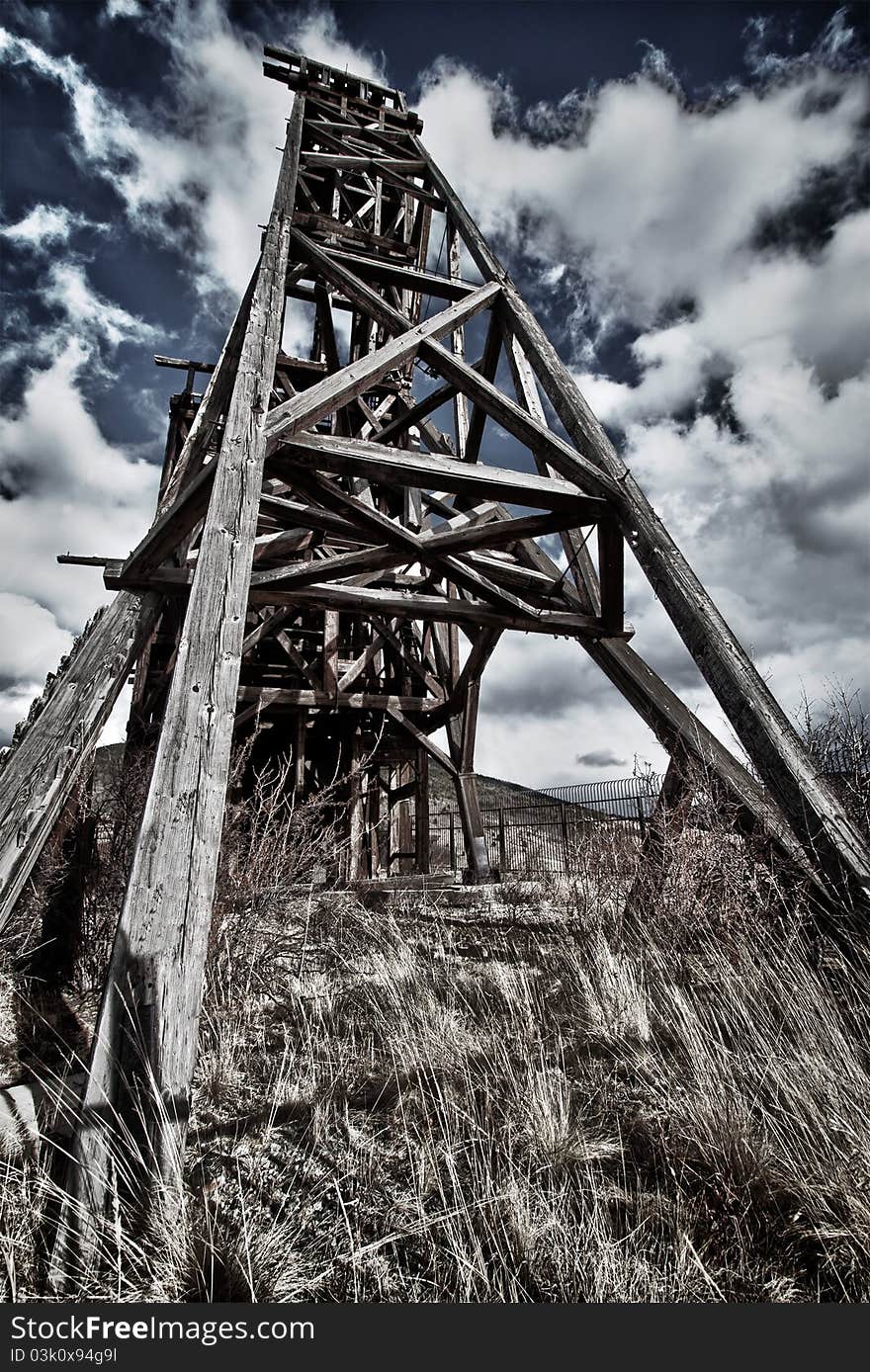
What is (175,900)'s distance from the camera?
2164mm

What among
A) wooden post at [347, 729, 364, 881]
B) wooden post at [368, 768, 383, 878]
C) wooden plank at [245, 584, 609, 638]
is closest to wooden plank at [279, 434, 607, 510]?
wooden plank at [245, 584, 609, 638]

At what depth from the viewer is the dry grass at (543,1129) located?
5.15 ft

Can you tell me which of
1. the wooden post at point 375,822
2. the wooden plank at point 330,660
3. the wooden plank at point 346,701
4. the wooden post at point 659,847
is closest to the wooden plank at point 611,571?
the wooden post at point 659,847

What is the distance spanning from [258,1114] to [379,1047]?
2.38 ft

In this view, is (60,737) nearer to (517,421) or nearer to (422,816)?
(517,421)

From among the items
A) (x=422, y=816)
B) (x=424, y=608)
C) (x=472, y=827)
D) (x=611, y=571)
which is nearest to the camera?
(x=611, y=571)

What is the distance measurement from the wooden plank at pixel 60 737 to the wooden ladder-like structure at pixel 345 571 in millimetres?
14

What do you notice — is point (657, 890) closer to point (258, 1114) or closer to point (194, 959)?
point (258, 1114)

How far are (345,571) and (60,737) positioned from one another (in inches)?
99.2

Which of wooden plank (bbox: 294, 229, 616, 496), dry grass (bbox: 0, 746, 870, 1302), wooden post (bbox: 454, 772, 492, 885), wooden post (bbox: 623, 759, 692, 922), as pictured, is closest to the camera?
dry grass (bbox: 0, 746, 870, 1302)

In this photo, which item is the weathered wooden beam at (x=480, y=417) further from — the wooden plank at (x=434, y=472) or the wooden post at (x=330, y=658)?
the wooden post at (x=330, y=658)

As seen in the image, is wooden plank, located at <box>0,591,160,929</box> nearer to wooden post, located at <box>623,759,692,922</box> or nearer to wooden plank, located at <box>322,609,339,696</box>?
wooden post, located at <box>623,759,692,922</box>

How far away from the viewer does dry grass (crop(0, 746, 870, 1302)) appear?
1568mm

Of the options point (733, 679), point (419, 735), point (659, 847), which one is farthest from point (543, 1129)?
point (419, 735)
